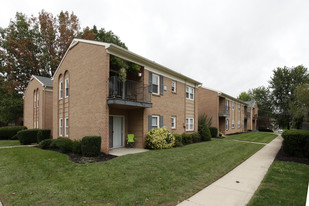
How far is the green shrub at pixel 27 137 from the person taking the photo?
1491cm

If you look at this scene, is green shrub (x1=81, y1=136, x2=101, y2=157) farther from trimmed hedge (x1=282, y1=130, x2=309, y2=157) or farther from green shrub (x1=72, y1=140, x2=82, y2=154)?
trimmed hedge (x1=282, y1=130, x2=309, y2=157)

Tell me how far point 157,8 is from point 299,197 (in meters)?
11.4

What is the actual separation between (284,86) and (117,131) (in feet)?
157

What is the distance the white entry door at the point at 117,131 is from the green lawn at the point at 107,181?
4.21m

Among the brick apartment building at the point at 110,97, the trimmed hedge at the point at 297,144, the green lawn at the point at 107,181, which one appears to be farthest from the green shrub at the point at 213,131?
the green lawn at the point at 107,181

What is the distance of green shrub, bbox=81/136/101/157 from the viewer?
29.1 ft

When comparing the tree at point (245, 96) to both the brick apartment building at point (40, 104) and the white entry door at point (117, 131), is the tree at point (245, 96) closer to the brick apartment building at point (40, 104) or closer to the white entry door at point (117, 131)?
the white entry door at point (117, 131)

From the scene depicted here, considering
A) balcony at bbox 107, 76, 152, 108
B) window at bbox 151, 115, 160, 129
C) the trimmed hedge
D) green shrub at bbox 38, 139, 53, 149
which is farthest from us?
window at bbox 151, 115, 160, 129

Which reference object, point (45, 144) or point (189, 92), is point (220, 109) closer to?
point (189, 92)

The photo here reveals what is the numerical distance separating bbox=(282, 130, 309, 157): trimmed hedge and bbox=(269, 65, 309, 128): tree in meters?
38.1

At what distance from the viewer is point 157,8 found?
36.4 ft

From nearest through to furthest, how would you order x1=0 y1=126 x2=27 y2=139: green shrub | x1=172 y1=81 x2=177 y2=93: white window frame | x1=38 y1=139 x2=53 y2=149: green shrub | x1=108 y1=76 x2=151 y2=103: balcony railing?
x1=108 y1=76 x2=151 y2=103: balcony railing
x1=38 y1=139 x2=53 y2=149: green shrub
x1=172 y1=81 x2=177 y2=93: white window frame
x1=0 y1=126 x2=27 y2=139: green shrub

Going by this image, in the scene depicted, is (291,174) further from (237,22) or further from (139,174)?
(237,22)

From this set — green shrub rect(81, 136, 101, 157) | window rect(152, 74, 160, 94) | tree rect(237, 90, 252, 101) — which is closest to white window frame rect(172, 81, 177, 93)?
window rect(152, 74, 160, 94)
